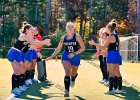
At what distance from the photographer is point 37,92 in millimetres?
12992

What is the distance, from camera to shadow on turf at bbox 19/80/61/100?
1195 cm

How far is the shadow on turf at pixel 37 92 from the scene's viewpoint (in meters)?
12.0

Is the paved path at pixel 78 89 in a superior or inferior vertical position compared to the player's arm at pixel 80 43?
inferior

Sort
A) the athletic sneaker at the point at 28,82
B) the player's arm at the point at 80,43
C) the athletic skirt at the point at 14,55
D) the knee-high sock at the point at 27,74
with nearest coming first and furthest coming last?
the athletic skirt at the point at 14,55 → the player's arm at the point at 80,43 → the athletic sneaker at the point at 28,82 → the knee-high sock at the point at 27,74

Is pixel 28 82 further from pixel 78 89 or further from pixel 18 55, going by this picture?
pixel 18 55

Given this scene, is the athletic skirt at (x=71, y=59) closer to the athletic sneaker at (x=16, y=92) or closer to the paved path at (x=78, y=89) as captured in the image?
the paved path at (x=78, y=89)

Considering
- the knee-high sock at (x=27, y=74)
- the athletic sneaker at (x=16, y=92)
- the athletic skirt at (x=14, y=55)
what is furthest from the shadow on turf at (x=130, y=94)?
the knee-high sock at (x=27, y=74)

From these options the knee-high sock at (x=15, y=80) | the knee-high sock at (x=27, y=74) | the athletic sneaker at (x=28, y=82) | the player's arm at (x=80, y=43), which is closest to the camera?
the knee-high sock at (x=15, y=80)

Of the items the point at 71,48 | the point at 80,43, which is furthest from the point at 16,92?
the point at 80,43

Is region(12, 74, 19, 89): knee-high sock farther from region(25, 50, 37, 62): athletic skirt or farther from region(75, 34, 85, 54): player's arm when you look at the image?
region(25, 50, 37, 62): athletic skirt

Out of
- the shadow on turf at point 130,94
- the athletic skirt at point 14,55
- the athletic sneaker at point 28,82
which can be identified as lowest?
the shadow on turf at point 130,94

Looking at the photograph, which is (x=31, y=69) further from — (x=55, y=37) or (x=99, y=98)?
(x=55, y=37)

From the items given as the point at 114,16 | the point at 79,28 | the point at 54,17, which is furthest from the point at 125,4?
the point at 54,17

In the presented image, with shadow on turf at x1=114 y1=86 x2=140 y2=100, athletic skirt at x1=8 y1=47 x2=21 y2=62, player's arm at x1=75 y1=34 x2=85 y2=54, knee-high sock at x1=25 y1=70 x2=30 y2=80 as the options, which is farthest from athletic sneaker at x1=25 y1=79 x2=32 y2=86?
shadow on turf at x1=114 y1=86 x2=140 y2=100
